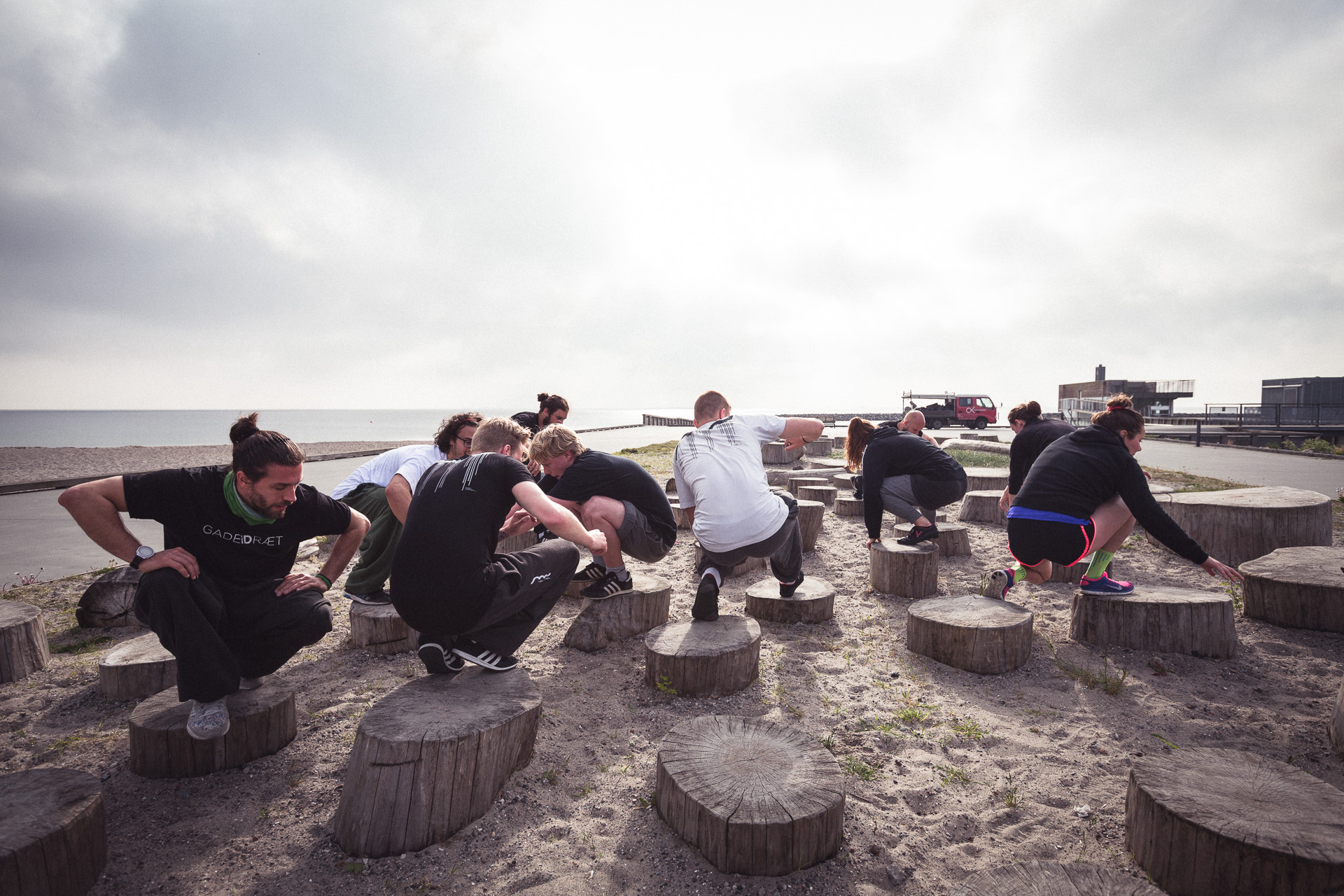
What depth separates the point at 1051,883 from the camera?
1619 millimetres

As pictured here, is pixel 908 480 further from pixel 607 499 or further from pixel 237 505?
pixel 237 505

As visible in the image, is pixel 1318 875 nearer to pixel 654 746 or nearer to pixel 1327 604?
pixel 654 746

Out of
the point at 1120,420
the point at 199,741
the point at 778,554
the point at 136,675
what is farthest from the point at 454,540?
the point at 1120,420

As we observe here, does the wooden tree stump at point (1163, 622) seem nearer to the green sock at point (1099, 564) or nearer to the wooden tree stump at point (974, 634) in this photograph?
the green sock at point (1099, 564)

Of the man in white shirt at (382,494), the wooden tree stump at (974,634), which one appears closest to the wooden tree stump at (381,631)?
the man in white shirt at (382,494)

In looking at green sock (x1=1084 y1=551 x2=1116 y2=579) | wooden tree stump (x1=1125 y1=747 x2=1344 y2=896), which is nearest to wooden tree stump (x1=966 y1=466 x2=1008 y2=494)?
green sock (x1=1084 y1=551 x2=1116 y2=579)

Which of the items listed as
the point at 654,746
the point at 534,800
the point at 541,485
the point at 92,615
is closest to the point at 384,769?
the point at 534,800

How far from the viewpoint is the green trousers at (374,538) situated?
4297 mm

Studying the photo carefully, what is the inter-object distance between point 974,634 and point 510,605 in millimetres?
2592

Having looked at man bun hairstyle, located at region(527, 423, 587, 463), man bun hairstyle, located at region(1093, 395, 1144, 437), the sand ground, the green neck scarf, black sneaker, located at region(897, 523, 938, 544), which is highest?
man bun hairstyle, located at region(1093, 395, 1144, 437)

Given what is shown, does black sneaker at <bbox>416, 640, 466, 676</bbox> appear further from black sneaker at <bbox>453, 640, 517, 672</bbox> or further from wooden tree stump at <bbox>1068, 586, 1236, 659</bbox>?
wooden tree stump at <bbox>1068, 586, 1236, 659</bbox>

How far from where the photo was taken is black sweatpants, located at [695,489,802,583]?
394 centimetres

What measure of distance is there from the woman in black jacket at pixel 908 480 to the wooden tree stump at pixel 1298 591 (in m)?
2.10

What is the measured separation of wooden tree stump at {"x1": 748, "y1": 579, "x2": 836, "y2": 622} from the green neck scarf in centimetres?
307
